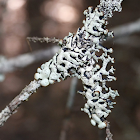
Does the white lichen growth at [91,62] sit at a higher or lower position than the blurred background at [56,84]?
lower

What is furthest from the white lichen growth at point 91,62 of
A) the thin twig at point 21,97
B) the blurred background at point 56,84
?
the blurred background at point 56,84

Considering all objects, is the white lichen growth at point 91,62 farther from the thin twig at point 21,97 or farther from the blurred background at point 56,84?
the blurred background at point 56,84

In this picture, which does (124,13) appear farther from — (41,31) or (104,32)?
(104,32)

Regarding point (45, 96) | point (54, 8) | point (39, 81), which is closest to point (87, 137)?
point (45, 96)

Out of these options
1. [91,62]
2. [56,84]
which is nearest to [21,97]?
[91,62]

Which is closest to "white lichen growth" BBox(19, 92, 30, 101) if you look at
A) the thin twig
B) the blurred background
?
the thin twig

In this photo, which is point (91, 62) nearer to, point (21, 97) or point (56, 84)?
point (21, 97)

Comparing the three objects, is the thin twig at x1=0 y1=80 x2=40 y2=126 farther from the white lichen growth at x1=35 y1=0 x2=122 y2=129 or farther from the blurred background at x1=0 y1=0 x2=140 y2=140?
the blurred background at x1=0 y1=0 x2=140 y2=140
